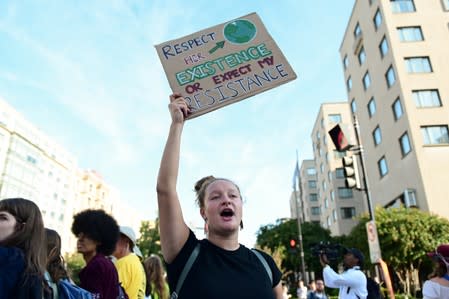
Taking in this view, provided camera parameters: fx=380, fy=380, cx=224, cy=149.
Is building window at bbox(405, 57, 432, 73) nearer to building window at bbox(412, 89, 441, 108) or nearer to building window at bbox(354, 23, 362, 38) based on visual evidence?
building window at bbox(412, 89, 441, 108)

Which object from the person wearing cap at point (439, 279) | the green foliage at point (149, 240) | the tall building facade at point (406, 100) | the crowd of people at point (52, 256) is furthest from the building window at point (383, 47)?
the green foliage at point (149, 240)

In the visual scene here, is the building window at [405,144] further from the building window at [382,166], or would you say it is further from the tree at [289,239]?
the tree at [289,239]

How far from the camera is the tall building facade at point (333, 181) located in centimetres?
4562

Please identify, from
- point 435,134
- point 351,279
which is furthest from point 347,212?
point 351,279

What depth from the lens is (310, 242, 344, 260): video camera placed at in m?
5.54

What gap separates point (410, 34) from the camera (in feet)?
86.9

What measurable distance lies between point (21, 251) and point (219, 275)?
3.90 feet

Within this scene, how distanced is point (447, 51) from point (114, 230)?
28.3 m

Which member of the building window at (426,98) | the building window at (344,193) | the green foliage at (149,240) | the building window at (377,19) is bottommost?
the green foliage at (149,240)

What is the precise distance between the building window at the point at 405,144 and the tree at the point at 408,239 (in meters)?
5.90

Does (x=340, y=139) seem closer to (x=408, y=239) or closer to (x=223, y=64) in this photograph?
(x=223, y=64)

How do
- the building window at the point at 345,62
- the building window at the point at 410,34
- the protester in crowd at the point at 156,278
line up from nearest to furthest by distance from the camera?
the protester in crowd at the point at 156,278
the building window at the point at 410,34
the building window at the point at 345,62

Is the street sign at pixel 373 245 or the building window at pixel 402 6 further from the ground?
the building window at pixel 402 6

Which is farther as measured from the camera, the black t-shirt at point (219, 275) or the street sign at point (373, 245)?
the street sign at point (373, 245)
